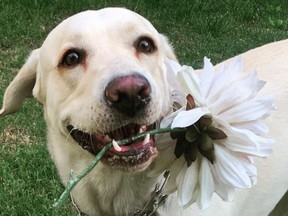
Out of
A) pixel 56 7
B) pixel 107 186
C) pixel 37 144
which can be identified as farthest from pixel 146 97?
pixel 56 7

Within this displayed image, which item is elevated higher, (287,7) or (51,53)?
(51,53)

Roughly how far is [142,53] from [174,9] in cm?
557

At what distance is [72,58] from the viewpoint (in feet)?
10.1

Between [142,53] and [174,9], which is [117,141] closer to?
[142,53]

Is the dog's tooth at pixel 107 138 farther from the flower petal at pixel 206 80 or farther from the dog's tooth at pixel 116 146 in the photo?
the flower petal at pixel 206 80

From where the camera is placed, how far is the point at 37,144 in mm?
5387

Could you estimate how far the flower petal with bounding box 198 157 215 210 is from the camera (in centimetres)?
263

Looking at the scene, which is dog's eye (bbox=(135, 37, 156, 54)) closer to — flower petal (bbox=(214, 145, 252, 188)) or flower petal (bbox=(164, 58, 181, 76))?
flower petal (bbox=(164, 58, 181, 76))

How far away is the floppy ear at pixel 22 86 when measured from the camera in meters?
3.53

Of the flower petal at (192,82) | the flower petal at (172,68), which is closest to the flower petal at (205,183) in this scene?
the flower petal at (192,82)

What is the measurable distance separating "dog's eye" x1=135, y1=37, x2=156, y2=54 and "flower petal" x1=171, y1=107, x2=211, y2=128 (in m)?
0.58

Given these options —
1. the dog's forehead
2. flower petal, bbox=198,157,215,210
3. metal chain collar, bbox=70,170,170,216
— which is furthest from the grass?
flower petal, bbox=198,157,215,210

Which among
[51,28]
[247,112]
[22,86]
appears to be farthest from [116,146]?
[51,28]

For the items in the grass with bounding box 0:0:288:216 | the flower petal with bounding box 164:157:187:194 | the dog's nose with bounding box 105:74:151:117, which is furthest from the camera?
the grass with bounding box 0:0:288:216
